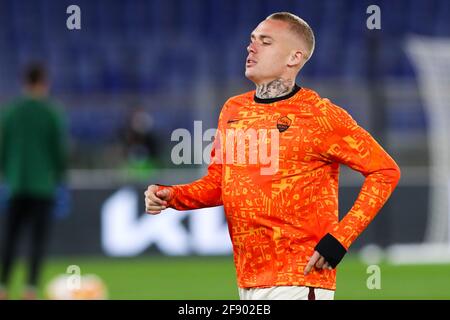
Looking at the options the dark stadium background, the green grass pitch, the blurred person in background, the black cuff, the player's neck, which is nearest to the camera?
the black cuff

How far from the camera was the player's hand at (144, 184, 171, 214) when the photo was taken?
4344 millimetres

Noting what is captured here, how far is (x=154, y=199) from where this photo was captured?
4.34 m

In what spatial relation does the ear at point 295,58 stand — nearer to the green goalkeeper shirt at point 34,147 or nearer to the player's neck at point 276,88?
the player's neck at point 276,88

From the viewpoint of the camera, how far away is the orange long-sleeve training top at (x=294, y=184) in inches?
166

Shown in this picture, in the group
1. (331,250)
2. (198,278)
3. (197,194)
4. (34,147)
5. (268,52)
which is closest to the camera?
(331,250)

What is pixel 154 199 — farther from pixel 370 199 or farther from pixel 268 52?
pixel 370 199

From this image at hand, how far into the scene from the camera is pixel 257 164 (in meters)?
4.34

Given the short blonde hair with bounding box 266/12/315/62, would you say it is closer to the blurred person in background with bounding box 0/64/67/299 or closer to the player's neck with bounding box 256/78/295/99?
the player's neck with bounding box 256/78/295/99

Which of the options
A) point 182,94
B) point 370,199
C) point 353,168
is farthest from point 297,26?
point 182,94

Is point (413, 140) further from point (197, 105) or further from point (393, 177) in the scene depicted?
point (393, 177)

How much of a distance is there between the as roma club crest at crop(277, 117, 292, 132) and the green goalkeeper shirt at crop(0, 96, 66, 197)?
5081 millimetres

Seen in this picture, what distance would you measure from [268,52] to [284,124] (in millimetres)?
292

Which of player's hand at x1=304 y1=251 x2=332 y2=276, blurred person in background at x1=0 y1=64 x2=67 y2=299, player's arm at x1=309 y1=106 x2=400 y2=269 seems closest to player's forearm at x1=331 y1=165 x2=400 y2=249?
player's arm at x1=309 y1=106 x2=400 y2=269

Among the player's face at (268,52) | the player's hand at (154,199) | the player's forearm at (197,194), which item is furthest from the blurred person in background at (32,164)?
the player's face at (268,52)
